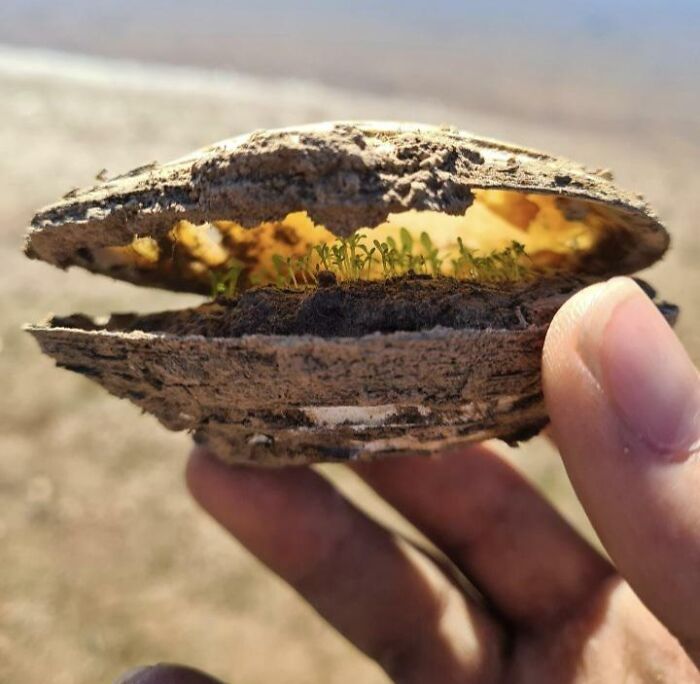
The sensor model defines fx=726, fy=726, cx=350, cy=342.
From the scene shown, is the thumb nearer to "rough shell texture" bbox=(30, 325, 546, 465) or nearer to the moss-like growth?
Result: "rough shell texture" bbox=(30, 325, 546, 465)

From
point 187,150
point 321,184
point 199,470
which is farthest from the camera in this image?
point 187,150

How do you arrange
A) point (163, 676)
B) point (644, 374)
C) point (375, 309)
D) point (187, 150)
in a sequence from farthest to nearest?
point (187, 150)
point (163, 676)
point (375, 309)
point (644, 374)

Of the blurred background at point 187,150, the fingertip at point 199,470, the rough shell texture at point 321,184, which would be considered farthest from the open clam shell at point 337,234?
the blurred background at point 187,150

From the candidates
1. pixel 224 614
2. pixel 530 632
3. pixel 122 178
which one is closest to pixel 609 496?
pixel 530 632

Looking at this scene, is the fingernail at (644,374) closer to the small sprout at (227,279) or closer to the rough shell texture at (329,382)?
the rough shell texture at (329,382)

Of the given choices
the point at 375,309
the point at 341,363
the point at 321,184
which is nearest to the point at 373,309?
the point at 375,309

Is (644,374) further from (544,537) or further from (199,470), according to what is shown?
(199,470)

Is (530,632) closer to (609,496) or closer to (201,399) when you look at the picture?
(609,496)
